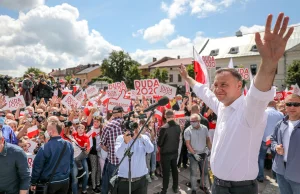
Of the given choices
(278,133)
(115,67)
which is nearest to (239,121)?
(278,133)

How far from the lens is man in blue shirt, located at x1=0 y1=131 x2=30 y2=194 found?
3043 millimetres

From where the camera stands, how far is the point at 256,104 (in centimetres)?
154

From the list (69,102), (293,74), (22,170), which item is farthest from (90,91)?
(293,74)

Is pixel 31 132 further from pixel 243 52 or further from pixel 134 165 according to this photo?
pixel 243 52

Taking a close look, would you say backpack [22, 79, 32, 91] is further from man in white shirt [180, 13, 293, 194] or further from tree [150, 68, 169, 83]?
tree [150, 68, 169, 83]

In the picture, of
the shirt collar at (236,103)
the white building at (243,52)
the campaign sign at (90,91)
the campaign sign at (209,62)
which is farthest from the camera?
the white building at (243,52)

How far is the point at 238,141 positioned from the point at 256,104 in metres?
0.40

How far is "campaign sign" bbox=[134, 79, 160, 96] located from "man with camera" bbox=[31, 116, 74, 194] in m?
4.70

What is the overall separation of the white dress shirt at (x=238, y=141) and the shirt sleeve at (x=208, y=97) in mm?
325

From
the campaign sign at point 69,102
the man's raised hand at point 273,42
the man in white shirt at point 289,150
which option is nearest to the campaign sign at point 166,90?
the campaign sign at point 69,102

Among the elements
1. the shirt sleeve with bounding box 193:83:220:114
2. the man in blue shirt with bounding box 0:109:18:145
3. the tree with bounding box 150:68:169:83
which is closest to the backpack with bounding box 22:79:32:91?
the man in blue shirt with bounding box 0:109:18:145

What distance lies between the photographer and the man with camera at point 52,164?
11.9 feet

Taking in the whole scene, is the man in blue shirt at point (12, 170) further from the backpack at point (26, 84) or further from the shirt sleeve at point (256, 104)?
the backpack at point (26, 84)

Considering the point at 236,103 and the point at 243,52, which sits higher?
the point at 243,52
